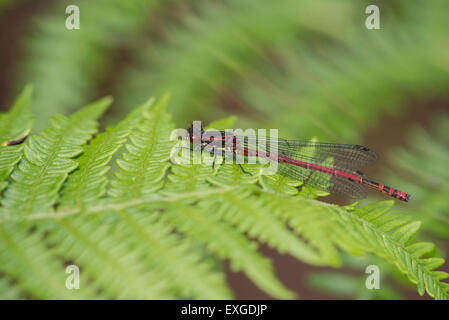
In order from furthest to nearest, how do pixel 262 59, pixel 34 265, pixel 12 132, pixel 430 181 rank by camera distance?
pixel 262 59
pixel 430 181
pixel 12 132
pixel 34 265

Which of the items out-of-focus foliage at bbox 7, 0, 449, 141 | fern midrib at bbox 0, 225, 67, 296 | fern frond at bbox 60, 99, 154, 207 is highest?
out-of-focus foliage at bbox 7, 0, 449, 141

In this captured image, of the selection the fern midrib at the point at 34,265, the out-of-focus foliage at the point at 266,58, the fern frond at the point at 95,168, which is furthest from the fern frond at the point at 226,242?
the out-of-focus foliage at the point at 266,58

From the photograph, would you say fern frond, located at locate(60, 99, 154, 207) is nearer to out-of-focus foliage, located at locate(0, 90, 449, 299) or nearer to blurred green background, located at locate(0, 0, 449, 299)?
out-of-focus foliage, located at locate(0, 90, 449, 299)

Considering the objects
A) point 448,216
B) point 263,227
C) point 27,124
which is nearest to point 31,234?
point 27,124

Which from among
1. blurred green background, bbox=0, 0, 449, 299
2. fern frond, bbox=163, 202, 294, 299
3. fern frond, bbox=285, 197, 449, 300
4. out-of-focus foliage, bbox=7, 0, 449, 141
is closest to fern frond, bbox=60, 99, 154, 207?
fern frond, bbox=163, 202, 294, 299

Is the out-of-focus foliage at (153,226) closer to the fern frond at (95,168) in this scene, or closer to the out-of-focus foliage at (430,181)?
the fern frond at (95,168)

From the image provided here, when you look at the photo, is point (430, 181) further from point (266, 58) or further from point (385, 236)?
point (266, 58)

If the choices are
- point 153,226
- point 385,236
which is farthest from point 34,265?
point 385,236
